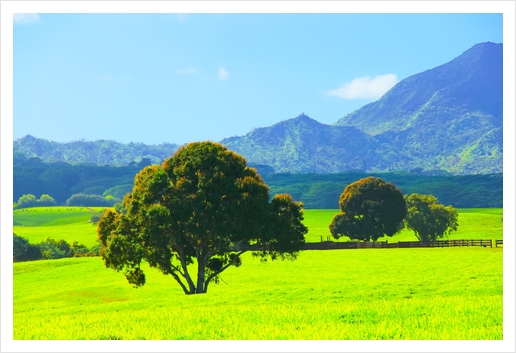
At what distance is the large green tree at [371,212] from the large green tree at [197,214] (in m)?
37.0

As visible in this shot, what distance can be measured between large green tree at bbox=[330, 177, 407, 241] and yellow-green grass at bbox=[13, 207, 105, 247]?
35.9 m

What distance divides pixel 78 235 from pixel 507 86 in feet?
269

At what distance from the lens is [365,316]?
21.3 meters

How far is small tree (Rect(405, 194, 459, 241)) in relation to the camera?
233 feet

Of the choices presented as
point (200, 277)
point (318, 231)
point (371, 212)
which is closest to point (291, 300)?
point (200, 277)

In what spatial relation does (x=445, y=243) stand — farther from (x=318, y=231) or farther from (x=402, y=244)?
(x=318, y=231)

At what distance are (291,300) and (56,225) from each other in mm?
111068

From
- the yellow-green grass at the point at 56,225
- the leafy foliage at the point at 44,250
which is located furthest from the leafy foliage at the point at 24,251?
the yellow-green grass at the point at 56,225

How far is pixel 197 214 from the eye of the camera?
27609 mm

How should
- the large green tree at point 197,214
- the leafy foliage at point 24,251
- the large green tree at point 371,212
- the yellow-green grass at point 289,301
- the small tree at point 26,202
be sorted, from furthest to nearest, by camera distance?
1. the small tree at point 26,202
2. the leafy foliage at point 24,251
3. the large green tree at point 371,212
4. the large green tree at point 197,214
5. the yellow-green grass at point 289,301

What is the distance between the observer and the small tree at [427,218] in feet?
233

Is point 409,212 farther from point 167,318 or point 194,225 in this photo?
point 167,318

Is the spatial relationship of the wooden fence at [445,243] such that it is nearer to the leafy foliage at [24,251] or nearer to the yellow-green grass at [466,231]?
the yellow-green grass at [466,231]

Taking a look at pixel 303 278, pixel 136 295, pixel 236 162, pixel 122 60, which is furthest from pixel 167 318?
pixel 122 60
